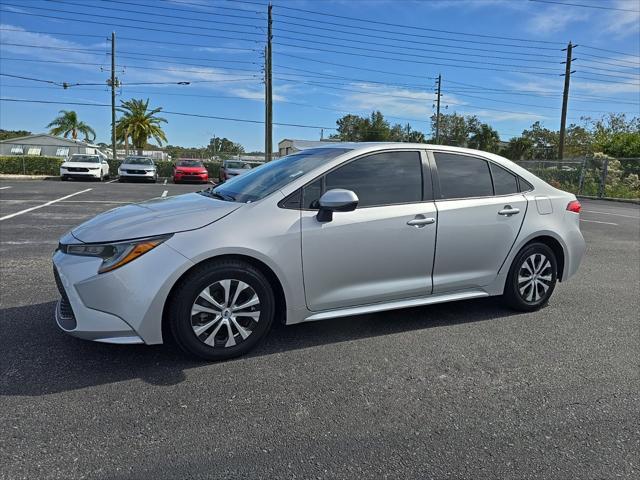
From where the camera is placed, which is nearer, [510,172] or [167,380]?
[167,380]

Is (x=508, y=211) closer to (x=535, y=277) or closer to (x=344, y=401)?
(x=535, y=277)

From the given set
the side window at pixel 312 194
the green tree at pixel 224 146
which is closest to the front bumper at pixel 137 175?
the side window at pixel 312 194

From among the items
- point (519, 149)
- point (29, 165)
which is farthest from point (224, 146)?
point (29, 165)

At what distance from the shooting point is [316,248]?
11.1 ft

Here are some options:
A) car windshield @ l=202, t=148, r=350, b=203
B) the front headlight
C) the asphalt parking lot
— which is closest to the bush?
the asphalt parking lot

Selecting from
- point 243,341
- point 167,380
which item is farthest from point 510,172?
point 167,380

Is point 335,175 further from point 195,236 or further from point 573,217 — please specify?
point 573,217

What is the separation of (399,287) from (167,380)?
6.07 ft

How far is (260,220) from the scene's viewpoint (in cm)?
327

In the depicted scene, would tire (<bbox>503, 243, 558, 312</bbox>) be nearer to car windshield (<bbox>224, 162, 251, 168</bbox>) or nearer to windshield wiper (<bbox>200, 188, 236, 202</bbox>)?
windshield wiper (<bbox>200, 188, 236, 202</bbox>)

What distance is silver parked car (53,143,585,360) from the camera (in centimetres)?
300

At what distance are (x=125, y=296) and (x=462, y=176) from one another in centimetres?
290

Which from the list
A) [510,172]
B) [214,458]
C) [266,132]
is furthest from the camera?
[266,132]

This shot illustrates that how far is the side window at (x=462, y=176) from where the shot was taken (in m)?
4.04
